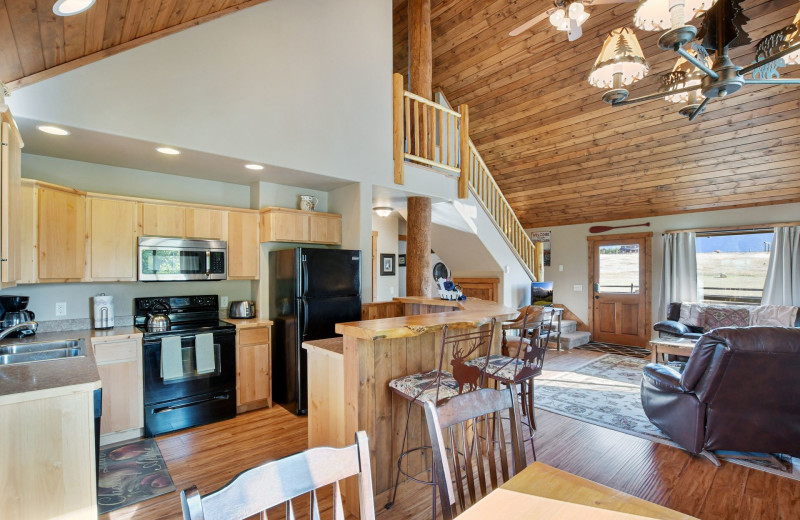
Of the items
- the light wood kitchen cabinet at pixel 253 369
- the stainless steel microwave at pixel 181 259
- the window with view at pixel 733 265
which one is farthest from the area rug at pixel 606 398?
the stainless steel microwave at pixel 181 259

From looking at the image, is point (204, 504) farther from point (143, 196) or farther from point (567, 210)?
point (567, 210)

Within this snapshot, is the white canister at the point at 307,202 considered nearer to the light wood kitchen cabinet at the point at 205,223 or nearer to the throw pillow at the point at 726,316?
the light wood kitchen cabinet at the point at 205,223

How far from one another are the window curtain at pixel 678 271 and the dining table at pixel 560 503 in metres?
6.63

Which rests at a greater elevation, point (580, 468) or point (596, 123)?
point (596, 123)

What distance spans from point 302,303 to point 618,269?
6.18 metres

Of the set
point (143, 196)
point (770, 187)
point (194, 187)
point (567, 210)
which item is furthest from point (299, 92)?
point (770, 187)

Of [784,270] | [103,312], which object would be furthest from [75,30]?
[784,270]

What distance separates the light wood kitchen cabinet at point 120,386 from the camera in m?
3.12

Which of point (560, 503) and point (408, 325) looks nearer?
point (560, 503)

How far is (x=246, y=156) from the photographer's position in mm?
3426

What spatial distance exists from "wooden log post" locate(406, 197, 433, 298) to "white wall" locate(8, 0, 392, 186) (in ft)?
2.57

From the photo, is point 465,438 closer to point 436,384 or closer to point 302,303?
point 436,384

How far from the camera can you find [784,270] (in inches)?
220

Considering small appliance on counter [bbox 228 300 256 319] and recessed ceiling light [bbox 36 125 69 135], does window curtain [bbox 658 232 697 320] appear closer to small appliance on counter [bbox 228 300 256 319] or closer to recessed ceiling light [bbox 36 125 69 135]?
small appliance on counter [bbox 228 300 256 319]
